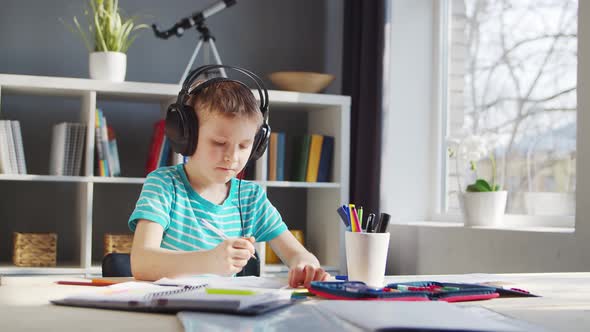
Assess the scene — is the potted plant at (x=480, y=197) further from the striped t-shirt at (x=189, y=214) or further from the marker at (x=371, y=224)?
the marker at (x=371, y=224)

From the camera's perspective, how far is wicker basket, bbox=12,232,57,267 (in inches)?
105

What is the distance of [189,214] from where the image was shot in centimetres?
161

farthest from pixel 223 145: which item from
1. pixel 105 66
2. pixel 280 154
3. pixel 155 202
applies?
pixel 280 154

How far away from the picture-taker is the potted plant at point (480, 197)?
8.37 ft

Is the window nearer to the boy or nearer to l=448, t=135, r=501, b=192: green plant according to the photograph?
l=448, t=135, r=501, b=192: green plant

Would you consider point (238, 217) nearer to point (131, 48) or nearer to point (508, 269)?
point (508, 269)

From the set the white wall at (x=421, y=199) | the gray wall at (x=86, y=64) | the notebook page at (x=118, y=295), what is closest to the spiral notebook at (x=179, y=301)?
the notebook page at (x=118, y=295)

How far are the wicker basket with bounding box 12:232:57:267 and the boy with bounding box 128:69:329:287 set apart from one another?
48.3 inches

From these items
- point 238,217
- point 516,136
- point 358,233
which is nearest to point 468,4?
point 516,136

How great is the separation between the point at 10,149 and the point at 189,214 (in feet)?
4.49

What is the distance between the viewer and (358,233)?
1.14 meters

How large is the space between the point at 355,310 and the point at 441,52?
100 inches

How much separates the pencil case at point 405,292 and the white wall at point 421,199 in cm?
118

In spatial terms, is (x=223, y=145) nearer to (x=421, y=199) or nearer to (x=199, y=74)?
(x=199, y=74)
